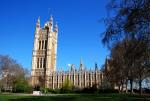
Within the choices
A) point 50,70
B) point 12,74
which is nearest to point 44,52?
point 50,70

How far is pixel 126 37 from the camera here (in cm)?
2469

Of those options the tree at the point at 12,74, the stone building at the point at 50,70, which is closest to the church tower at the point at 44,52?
the stone building at the point at 50,70

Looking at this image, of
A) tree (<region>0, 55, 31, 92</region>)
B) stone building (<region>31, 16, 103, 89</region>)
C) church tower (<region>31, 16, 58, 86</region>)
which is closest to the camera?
tree (<region>0, 55, 31, 92</region>)

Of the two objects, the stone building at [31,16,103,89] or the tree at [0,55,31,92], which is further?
the stone building at [31,16,103,89]

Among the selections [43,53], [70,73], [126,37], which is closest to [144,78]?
[126,37]

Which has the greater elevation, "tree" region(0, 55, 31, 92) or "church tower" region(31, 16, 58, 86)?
"church tower" region(31, 16, 58, 86)

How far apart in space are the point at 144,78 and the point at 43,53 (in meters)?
81.3

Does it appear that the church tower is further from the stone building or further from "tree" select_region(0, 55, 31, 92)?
"tree" select_region(0, 55, 31, 92)

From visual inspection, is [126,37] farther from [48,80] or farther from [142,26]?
[48,80]

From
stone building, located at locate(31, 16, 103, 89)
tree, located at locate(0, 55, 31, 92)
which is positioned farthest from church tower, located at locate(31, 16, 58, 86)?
tree, located at locate(0, 55, 31, 92)

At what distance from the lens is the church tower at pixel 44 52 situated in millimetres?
137000

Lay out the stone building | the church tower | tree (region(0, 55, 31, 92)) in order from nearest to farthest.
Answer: tree (region(0, 55, 31, 92)), the stone building, the church tower

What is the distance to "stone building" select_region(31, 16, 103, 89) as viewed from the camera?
132 m

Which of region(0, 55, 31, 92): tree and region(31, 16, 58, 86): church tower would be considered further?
region(31, 16, 58, 86): church tower
